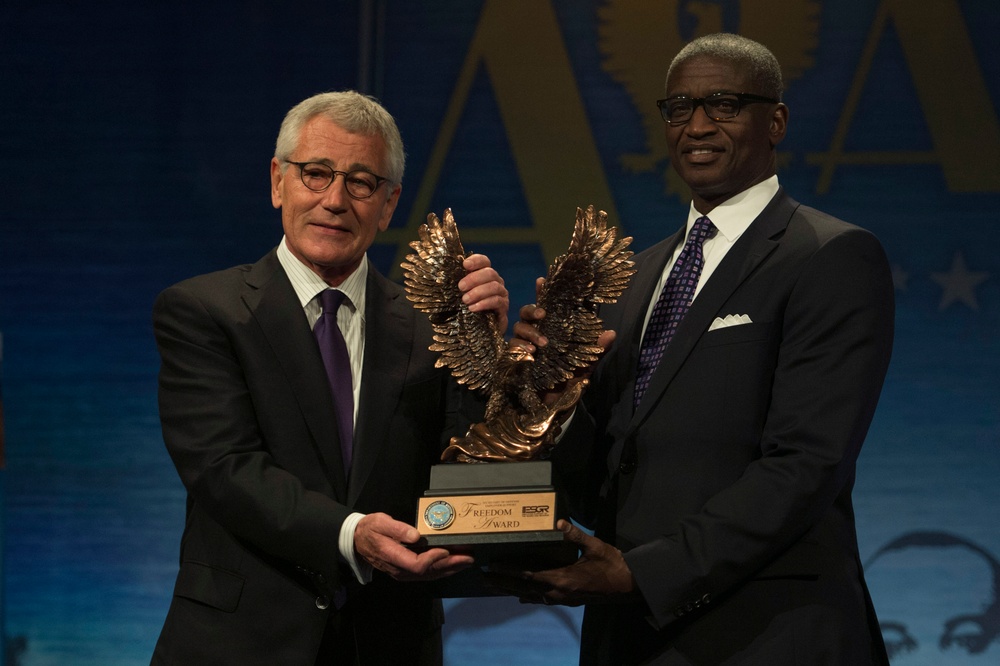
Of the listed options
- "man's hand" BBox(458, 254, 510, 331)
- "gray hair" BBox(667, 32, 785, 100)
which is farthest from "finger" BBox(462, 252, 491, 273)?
"gray hair" BBox(667, 32, 785, 100)

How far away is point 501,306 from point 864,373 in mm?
751

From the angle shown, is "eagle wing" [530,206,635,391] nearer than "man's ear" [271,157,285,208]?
Yes

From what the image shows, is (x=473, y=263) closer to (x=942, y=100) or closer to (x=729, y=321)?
(x=729, y=321)

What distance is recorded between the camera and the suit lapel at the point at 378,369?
220cm

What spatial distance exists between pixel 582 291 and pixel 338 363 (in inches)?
21.4

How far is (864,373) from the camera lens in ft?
6.48

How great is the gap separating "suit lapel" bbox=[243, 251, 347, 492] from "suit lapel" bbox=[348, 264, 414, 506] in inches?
1.9

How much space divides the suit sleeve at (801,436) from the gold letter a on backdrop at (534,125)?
196 centimetres

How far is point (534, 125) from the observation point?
4.01 m

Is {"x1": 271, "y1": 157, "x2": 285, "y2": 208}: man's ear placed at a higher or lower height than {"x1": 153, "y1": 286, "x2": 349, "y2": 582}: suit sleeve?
higher

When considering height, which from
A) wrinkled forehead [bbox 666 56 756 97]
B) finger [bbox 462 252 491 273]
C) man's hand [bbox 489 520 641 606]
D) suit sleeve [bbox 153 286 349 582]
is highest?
wrinkled forehead [bbox 666 56 756 97]

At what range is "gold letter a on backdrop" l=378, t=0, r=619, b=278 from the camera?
398cm

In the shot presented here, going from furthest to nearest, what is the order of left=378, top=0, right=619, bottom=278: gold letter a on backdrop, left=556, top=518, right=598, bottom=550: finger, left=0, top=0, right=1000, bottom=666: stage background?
1. left=378, top=0, right=619, bottom=278: gold letter a on backdrop
2. left=0, top=0, right=1000, bottom=666: stage background
3. left=556, top=518, right=598, bottom=550: finger

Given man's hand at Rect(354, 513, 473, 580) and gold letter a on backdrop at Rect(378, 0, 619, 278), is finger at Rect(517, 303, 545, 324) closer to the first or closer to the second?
man's hand at Rect(354, 513, 473, 580)
